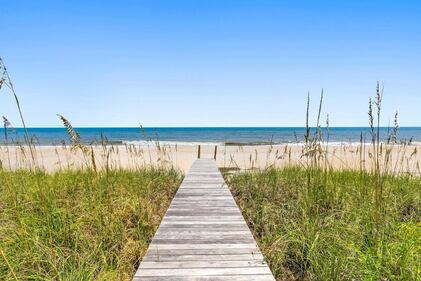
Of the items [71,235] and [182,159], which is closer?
[71,235]

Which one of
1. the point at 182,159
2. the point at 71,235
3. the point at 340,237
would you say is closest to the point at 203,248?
the point at 71,235

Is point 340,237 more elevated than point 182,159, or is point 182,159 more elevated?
point 340,237

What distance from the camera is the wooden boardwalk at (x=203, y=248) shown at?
2936mm

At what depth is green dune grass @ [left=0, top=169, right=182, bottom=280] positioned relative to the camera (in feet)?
9.69

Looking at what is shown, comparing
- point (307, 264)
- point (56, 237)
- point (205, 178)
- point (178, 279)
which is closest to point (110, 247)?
point (56, 237)

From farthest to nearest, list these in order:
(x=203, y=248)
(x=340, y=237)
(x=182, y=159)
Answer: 1. (x=182, y=159)
2. (x=340, y=237)
3. (x=203, y=248)

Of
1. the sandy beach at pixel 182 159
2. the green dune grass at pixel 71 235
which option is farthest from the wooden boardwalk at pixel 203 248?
the sandy beach at pixel 182 159

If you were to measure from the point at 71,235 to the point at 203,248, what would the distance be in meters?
1.52

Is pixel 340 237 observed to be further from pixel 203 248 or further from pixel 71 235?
pixel 71 235

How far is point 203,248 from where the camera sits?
140 inches

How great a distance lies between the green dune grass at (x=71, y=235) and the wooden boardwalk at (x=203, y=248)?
366mm

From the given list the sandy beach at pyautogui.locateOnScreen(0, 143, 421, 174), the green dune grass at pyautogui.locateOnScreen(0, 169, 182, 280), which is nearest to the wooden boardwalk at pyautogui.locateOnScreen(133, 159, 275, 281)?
the green dune grass at pyautogui.locateOnScreen(0, 169, 182, 280)

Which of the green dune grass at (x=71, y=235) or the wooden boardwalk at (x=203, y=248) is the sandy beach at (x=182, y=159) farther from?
the wooden boardwalk at (x=203, y=248)

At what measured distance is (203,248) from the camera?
3.55 meters
